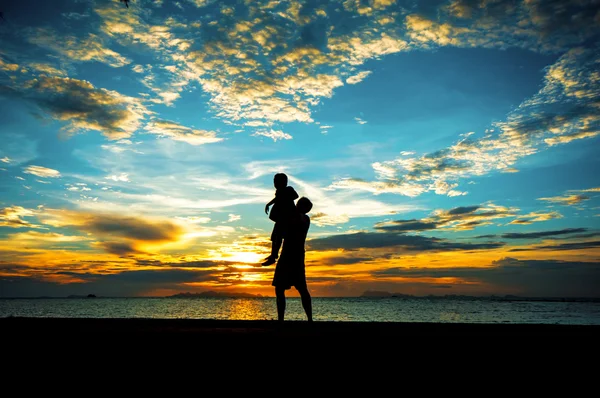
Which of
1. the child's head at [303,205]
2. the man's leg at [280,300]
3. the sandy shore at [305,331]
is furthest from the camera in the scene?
the child's head at [303,205]

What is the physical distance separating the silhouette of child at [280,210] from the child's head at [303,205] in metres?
0.24

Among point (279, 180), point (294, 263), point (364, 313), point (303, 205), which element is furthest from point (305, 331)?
point (364, 313)

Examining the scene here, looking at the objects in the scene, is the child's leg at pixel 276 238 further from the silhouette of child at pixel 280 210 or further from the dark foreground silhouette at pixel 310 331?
the dark foreground silhouette at pixel 310 331

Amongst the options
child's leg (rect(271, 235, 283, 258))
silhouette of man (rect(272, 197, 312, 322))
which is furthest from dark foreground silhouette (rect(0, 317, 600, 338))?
child's leg (rect(271, 235, 283, 258))

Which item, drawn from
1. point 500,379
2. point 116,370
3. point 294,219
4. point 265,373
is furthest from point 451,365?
point 294,219

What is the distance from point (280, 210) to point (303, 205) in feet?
1.55

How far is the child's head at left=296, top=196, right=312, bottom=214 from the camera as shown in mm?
6777

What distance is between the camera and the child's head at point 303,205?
678 centimetres

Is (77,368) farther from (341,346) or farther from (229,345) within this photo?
(341,346)

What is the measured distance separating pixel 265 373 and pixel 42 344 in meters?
2.52

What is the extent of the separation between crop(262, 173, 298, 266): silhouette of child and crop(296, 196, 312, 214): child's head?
237 millimetres

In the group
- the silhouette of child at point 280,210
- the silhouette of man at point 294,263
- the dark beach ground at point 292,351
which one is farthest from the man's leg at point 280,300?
the dark beach ground at point 292,351

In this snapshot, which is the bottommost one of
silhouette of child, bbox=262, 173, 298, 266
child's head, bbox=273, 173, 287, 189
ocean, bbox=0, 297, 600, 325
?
ocean, bbox=0, 297, 600, 325

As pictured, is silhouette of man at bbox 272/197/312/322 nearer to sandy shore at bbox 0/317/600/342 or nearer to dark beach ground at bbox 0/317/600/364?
sandy shore at bbox 0/317/600/342
